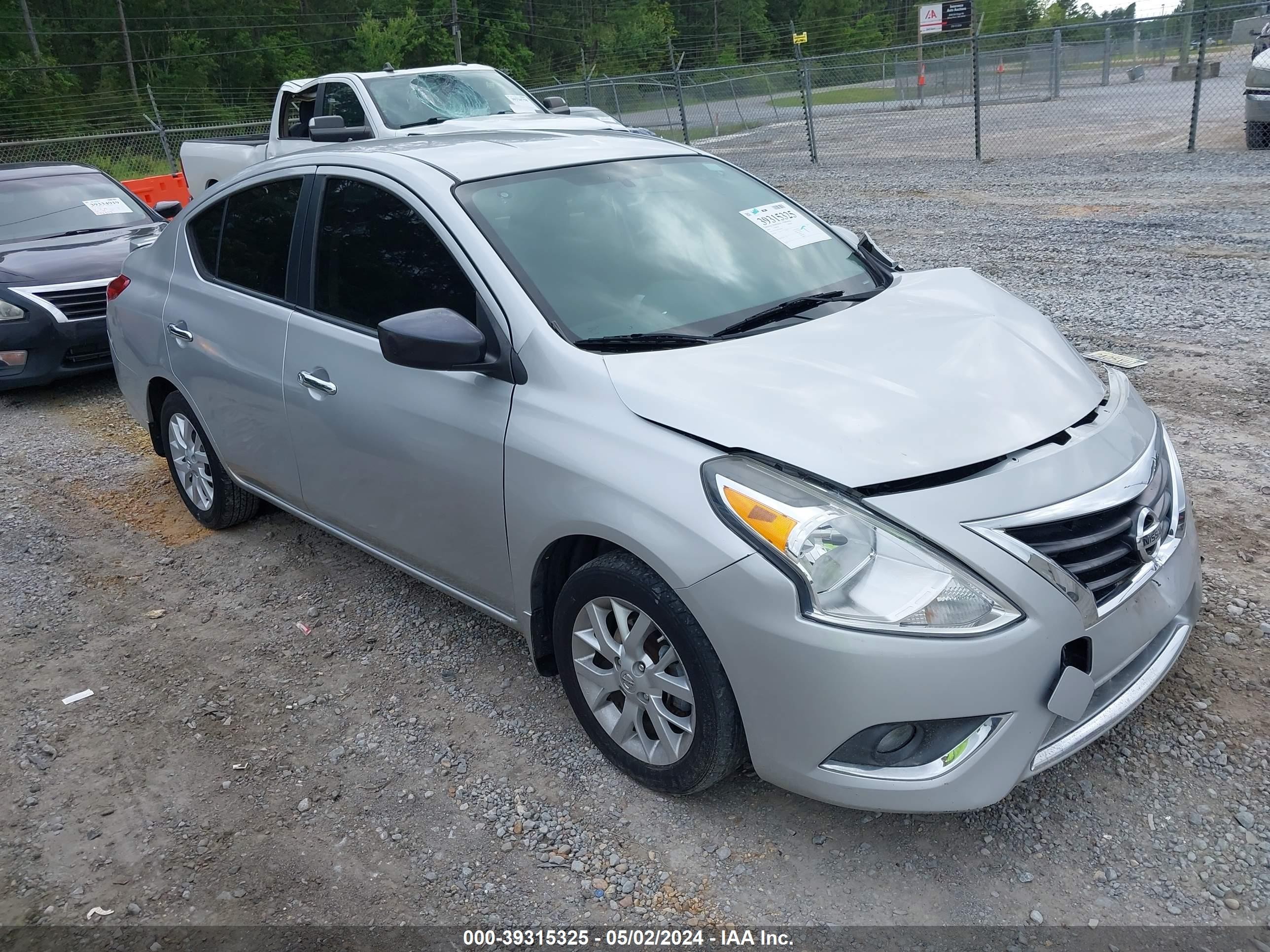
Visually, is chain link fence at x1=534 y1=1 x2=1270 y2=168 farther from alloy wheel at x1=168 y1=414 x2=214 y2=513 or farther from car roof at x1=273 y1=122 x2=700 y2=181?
alloy wheel at x1=168 y1=414 x2=214 y2=513

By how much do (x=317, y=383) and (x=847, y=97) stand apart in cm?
2287

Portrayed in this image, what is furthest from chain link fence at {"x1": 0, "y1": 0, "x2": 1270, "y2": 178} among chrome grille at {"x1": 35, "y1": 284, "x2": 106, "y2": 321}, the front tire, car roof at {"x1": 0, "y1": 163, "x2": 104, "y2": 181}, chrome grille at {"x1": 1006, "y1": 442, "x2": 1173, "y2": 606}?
the front tire

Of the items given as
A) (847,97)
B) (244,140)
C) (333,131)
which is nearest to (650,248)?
(333,131)

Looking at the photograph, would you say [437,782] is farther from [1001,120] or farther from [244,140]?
[1001,120]

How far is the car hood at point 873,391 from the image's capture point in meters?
2.57

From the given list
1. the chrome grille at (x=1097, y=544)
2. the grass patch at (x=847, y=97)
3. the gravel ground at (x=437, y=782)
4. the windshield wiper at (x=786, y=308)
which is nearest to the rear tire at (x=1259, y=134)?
the grass patch at (x=847, y=97)

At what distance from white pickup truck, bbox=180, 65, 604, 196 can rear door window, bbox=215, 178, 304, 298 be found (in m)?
5.12

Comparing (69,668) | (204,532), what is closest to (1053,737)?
(69,668)

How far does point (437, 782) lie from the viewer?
3.12 m

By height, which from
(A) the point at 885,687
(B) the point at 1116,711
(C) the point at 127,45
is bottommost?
(B) the point at 1116,711

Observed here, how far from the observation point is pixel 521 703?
3477 millimetres

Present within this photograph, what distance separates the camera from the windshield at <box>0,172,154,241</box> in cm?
829

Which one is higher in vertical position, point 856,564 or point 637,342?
point 637,342

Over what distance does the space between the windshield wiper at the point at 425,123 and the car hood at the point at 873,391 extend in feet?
25.3
